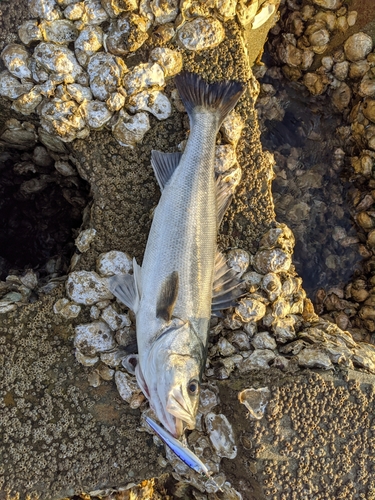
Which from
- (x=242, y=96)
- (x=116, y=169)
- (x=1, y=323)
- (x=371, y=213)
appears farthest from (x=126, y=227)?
(x=371, y=213)

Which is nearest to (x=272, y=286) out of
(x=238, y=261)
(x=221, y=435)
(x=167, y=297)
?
(x=238, y=261)

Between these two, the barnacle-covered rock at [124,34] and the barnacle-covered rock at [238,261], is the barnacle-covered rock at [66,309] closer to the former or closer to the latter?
the barnacle-covered rock at [238,261]

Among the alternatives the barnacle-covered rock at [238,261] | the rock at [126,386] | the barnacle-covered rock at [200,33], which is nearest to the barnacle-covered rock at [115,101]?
the barnacle-covered rock at [200,33]

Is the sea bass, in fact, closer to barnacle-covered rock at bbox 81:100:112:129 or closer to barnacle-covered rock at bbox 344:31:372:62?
barnacle-covered rock at bbox 81:100:112:129

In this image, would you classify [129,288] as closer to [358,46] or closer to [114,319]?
[114,319]

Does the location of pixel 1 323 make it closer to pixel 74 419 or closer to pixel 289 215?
pixel 74 419
